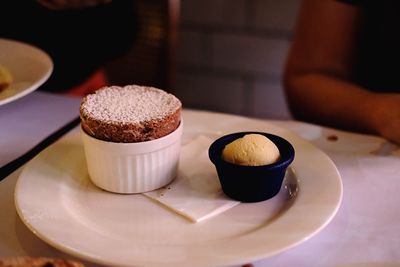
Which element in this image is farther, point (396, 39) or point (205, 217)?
point (396, 39)

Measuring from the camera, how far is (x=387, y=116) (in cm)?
91

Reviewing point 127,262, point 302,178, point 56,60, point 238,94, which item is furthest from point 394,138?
point 238,94

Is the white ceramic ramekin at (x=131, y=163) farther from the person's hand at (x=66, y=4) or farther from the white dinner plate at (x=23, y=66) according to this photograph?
the person's hand at (x=66, y=4)

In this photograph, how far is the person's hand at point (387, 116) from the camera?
2.85 feet

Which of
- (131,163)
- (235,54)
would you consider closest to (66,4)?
(131,163)

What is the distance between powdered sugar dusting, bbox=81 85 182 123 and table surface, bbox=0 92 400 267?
0.15 meters

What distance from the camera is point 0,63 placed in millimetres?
1059

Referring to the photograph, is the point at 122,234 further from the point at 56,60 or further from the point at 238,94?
the point at 238,94

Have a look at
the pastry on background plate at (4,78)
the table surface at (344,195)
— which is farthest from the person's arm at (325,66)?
the pastry on background plate at (4,78)

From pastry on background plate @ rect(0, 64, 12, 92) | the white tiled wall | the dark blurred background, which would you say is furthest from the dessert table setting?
the white tiled wall

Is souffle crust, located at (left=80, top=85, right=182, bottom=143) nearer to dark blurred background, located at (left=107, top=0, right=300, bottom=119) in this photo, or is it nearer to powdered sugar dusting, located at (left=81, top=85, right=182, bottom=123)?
powdered sugar dusting, located at (left=81, top=85, right=182, bottom=123)

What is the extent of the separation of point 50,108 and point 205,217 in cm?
46

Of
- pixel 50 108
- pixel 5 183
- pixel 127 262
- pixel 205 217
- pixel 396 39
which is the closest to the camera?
pixel 127 262

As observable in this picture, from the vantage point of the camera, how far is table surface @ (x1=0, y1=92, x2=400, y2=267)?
616 mm
